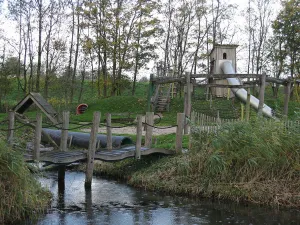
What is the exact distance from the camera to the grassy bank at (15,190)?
7.59 m

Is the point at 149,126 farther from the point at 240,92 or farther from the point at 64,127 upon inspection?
the point at 240,92

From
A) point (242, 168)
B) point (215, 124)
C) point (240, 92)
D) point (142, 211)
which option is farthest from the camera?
point (240, 92)

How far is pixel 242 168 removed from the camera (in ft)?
32.9

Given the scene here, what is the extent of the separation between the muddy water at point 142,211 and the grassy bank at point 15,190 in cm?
29

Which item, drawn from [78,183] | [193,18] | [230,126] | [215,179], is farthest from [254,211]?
[193,18]

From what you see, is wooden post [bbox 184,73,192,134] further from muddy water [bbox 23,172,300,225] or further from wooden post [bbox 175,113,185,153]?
muddy water [bbox 23,172,300,225]

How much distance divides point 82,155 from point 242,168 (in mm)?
3918

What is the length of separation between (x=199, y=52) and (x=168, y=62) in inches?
117

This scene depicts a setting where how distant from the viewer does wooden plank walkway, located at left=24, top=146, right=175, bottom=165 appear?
10148 mm

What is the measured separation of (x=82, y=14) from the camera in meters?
35.4

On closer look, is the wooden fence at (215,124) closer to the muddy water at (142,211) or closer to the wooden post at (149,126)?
the wooden post at (149,126)

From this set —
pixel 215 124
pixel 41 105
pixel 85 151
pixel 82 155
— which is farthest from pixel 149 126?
pixel 41 105

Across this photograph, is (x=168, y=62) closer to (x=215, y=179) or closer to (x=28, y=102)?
(x=28, y=102)

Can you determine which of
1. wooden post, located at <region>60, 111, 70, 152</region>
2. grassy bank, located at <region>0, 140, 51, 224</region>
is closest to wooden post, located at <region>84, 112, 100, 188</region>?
wooden post, located at <region>60, 111, 70, 152</region>
